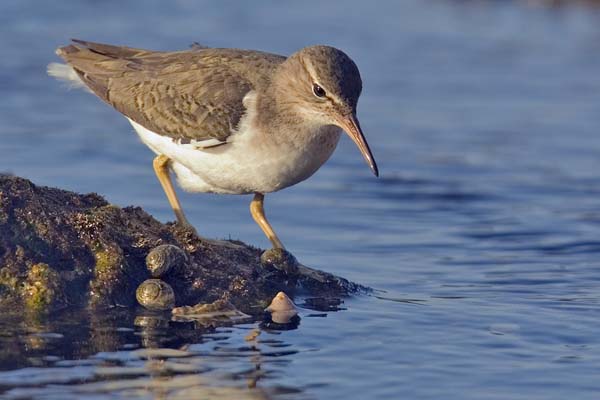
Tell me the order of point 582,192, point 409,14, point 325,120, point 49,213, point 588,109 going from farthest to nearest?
point 409,14
point 588,109
point 582,192
point 325,120
point 49,213

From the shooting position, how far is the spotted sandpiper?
821 centimetres

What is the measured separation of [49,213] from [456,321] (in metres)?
2.72

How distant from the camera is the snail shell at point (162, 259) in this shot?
739 centimetres

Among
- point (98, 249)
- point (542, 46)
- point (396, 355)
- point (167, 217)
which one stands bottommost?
point (396, 355)

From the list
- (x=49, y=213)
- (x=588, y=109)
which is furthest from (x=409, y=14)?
(x=49, y=213)

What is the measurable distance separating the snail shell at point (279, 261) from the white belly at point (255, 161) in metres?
0.47

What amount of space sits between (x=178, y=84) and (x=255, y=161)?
3.76 ft

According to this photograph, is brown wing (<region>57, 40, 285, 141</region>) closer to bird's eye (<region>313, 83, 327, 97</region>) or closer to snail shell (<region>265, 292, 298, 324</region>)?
bird's eye (<region>313, 83, 327, 97</region>)

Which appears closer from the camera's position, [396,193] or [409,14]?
[396,193]

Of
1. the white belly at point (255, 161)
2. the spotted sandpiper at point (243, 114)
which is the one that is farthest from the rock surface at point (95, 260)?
the spotted sandpiper at point (243, 114)

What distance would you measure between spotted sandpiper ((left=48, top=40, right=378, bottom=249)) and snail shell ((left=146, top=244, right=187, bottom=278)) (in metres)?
0.98

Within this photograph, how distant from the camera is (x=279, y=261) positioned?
8.13m

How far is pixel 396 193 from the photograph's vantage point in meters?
12.8

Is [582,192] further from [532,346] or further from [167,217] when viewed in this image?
[532,346]
